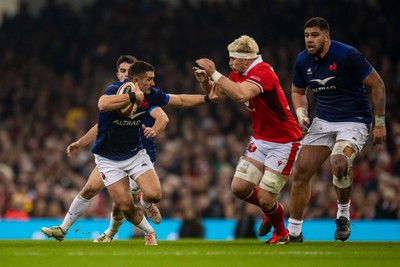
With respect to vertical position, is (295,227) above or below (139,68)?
below

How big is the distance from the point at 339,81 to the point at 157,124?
223 centimetres

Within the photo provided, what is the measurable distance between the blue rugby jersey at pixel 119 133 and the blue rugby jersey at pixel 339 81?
2.04 metres

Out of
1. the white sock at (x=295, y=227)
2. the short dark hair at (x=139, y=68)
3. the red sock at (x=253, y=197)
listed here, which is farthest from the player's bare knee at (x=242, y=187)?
the short dark hair at (x=139, y=68)

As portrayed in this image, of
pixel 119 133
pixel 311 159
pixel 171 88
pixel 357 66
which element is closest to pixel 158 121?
pixel 119 133

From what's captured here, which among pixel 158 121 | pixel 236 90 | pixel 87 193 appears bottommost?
pixel 87 193

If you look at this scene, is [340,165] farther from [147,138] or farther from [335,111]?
[147,138]

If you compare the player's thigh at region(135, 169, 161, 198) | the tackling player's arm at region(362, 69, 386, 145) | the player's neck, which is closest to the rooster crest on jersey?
the player's thigh at region(135, 169, 161, 198)

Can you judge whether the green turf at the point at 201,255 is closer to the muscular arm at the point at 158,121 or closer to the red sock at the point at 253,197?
the red sock at the point at 253,197

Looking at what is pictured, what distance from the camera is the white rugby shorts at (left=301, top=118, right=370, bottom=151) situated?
11602mm

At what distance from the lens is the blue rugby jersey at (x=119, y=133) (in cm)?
1173

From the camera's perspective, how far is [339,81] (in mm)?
11594

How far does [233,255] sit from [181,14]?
1547 cm

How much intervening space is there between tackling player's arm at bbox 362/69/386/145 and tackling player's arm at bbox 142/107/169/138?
2.40 meters

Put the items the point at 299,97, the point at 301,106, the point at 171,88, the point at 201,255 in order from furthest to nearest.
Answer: the point at 171,88 → the point at 299,97 → the point at 301,106 → the point at 201,255
